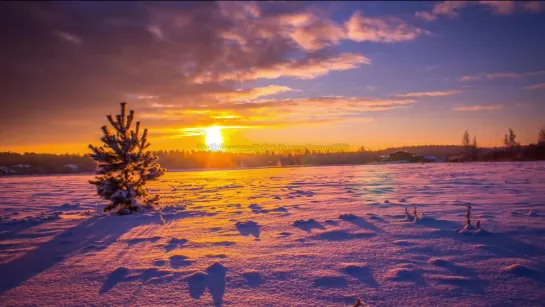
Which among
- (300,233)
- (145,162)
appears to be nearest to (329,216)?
(300,233)

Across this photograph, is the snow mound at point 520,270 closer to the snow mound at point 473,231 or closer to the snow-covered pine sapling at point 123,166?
the snow mound at point 473,231

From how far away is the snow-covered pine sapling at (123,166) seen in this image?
9.23 meters

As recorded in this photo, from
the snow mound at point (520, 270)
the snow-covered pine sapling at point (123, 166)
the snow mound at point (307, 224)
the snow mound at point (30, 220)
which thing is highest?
the snow-covered pine sapling at point (123, 166)

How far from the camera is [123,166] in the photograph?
31.2ft

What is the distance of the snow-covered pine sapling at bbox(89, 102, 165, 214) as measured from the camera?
9227 millimetres

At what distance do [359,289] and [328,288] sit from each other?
1.18 ft

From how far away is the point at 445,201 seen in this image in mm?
9156

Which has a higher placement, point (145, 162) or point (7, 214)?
point (145, 162)

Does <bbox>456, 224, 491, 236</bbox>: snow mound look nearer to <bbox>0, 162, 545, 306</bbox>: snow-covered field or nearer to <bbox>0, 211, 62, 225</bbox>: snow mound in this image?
<bbox>0, 162, 545, 306</bbox>: snow-covered field

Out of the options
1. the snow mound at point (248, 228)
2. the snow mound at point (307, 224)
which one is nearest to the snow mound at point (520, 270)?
the snow mound at point (307, 224)

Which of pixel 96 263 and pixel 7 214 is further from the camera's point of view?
pixel 7 214

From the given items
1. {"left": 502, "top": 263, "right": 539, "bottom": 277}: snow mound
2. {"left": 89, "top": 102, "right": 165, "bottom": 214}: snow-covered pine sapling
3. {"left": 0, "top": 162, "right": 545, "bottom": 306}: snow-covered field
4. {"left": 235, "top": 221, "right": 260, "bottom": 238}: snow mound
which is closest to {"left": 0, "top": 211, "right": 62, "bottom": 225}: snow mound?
{"left": 0, "top": 162, "right": 545, "bottom": 306}: snow-covered field

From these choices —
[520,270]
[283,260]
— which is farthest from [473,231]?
[283,260]

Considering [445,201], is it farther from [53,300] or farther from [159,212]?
[53,300]
